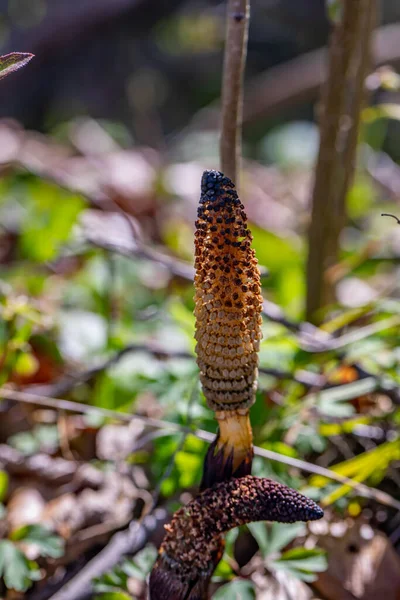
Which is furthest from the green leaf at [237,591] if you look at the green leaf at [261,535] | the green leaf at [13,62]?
the green leaf at [13,62]

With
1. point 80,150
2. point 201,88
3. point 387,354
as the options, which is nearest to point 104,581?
point 387,354

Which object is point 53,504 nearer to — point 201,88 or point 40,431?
point 40,431

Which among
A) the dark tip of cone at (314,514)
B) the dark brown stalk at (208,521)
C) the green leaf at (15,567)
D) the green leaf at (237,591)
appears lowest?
the green leaf at (15,567)

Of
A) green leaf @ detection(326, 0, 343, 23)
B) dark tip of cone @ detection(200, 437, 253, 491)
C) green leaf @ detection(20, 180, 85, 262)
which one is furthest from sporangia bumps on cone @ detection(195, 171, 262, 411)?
green leaf @ detection(20, 180, 85, 262)

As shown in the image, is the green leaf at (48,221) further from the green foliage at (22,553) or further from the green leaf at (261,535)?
the green leaf at (261,535)

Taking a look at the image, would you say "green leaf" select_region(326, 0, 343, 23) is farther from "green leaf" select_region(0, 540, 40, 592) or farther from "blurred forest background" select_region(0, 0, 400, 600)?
"green leaf" select_region(0, 540, 40, 592)

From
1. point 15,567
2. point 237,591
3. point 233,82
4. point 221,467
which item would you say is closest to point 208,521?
point 221,467
